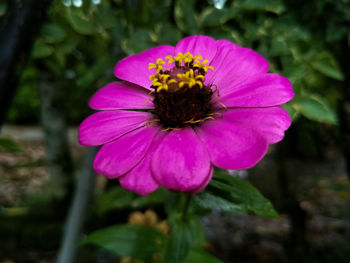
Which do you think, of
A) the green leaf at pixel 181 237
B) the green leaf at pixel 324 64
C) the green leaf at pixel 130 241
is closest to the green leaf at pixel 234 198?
the green leaf at pixel 181 237

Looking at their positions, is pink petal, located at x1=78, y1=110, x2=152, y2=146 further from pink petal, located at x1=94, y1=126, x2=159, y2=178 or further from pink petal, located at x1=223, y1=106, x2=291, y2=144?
pink petal, located at x1=223, y1=106, x2=291, y2=144

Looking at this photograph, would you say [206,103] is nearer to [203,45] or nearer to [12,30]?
[203,45]

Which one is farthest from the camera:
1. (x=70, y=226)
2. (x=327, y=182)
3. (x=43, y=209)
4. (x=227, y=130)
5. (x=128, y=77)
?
(x=327, y=182)

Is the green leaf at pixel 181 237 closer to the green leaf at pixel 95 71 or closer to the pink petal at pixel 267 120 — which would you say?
the pink petal at pixel 267 120

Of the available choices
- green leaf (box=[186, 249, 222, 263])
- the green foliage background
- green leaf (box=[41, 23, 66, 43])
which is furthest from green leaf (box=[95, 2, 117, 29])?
green leaf (box=[186, 249, 222, 263])

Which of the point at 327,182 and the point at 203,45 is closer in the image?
the point at 203,45

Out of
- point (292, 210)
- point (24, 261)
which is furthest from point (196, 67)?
point (24, 261)

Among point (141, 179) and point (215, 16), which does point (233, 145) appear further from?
point (215, 16)
